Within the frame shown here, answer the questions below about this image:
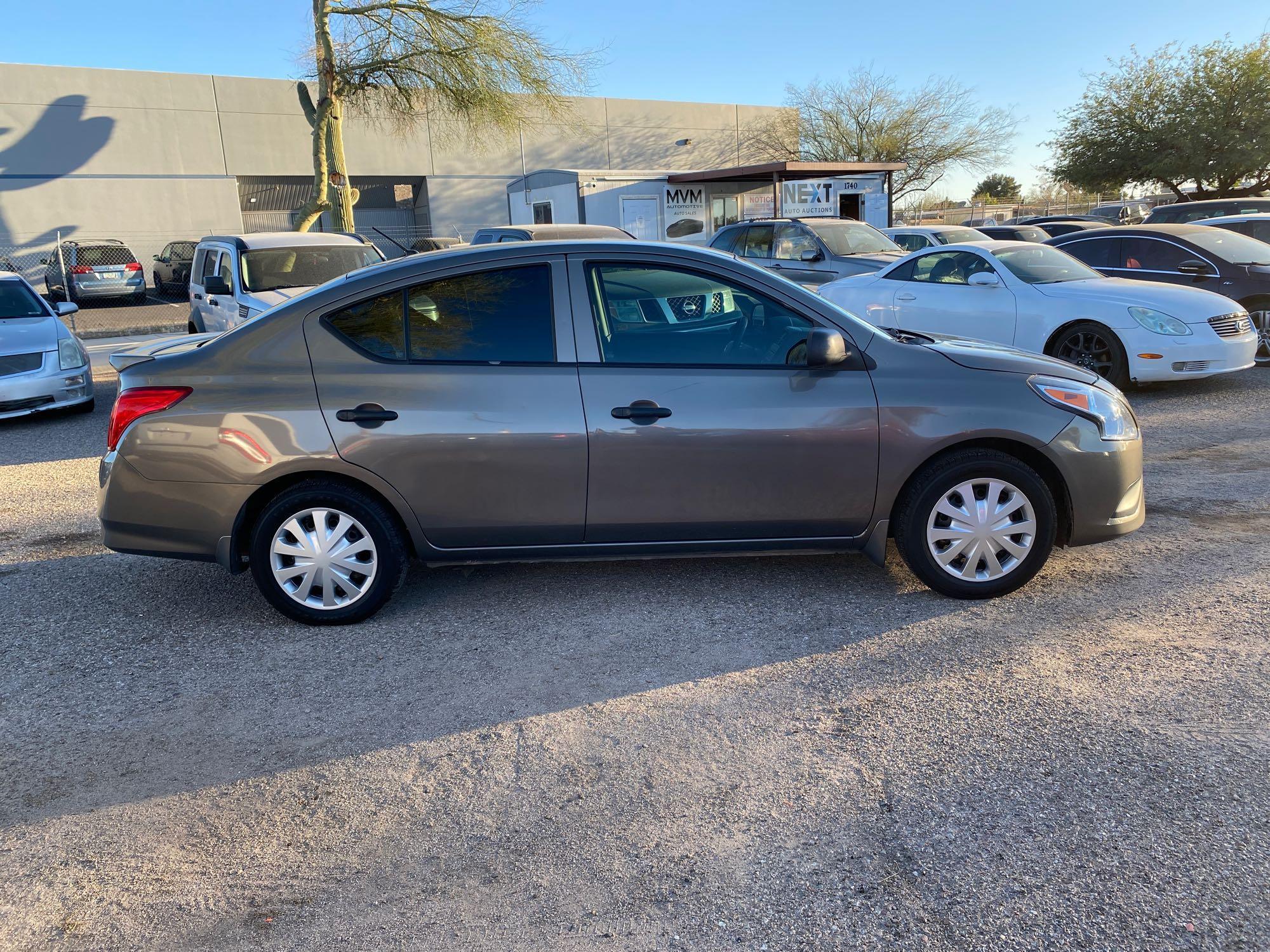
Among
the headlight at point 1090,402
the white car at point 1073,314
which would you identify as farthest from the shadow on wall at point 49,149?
the headlight at point 1090,402

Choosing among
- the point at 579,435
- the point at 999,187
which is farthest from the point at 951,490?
the point at 999,187

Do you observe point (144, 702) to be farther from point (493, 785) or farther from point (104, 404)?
point (104, 404)

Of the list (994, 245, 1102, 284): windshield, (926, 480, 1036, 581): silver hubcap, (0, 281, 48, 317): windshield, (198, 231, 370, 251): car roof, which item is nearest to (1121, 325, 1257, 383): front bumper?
(994, 245, 1102, 284): windshield

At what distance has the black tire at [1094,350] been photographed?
9188mm

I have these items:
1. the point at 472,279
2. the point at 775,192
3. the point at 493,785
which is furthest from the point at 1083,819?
the point at 775,192

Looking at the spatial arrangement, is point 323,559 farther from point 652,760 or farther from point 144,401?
point 652,760

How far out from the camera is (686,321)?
4.46m

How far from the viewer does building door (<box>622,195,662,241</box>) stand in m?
23.2

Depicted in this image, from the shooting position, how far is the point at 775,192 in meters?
23.4

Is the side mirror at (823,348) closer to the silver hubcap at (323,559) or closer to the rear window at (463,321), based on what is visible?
A: the rear window at (463,321)

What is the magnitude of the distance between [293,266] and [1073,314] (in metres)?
8.09

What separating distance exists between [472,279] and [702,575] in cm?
→ 185

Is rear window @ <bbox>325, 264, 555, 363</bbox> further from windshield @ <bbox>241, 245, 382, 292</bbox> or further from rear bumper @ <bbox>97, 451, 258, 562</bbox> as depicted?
windshield @ <bbox>241, 245, 382, 292</bbox>

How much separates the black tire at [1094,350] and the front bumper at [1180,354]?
8cm
